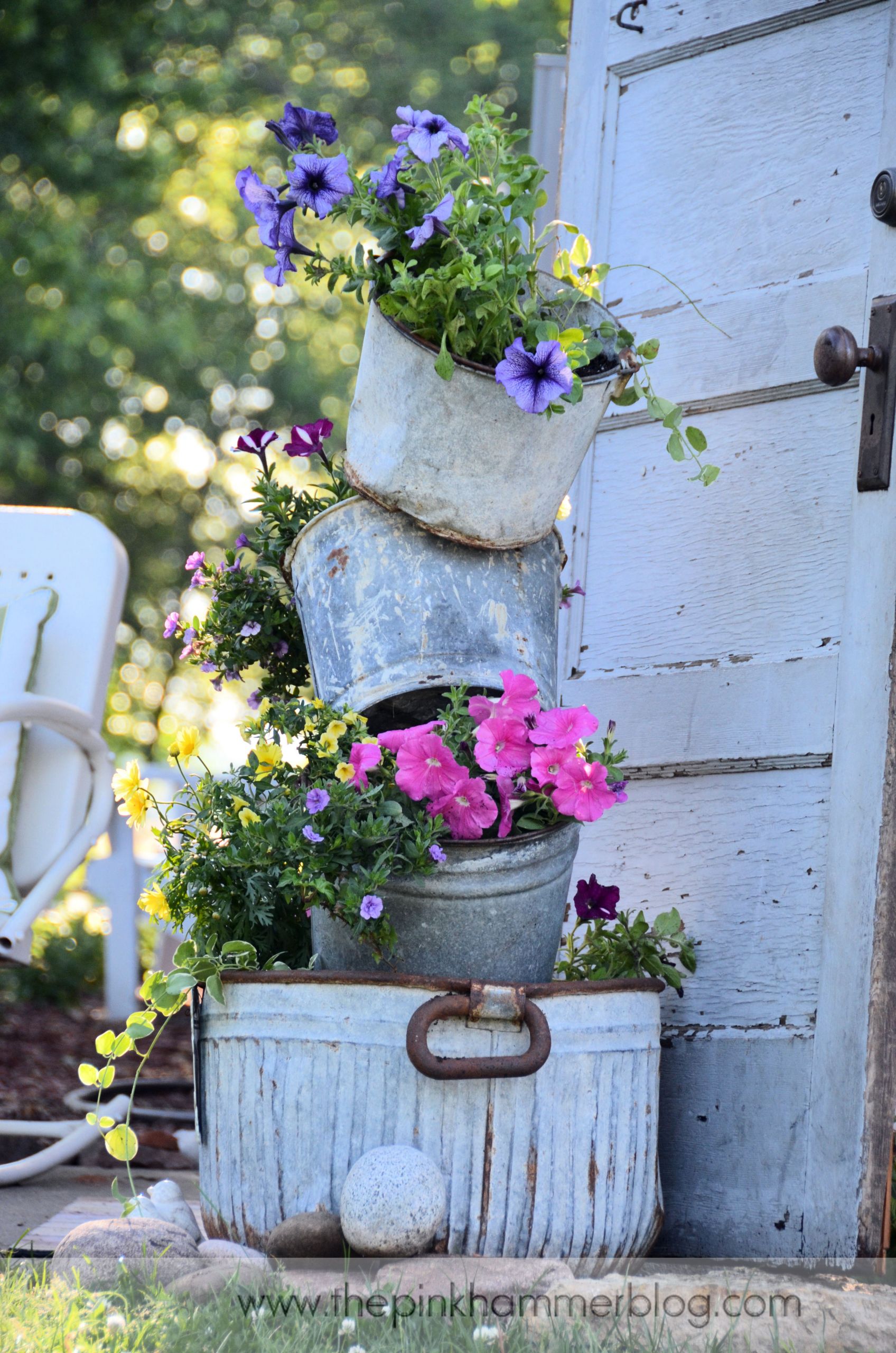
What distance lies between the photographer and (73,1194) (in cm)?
234

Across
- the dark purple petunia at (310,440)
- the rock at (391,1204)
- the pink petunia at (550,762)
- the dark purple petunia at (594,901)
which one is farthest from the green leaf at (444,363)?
the rock at (391,1204)

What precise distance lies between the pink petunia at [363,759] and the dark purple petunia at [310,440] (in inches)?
20.2

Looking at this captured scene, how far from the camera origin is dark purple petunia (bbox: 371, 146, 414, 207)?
5.49 ft

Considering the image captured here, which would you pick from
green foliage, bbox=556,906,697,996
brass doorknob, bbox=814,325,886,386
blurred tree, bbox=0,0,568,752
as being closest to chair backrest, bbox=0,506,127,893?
green foliage, bbox=556,906,697,996

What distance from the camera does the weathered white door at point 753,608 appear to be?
1779 millimetres

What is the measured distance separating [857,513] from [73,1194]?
1681 millimetres

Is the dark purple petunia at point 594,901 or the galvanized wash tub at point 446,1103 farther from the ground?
the dark purple petunia at point 594,901

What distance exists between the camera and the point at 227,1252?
5.13 feet

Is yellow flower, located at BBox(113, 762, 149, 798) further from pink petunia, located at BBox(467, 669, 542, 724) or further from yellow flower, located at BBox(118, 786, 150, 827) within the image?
pink petunia, located at BBox(467, 669, 542, 724)

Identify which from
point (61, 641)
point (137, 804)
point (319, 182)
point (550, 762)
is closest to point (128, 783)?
point (137, 804)

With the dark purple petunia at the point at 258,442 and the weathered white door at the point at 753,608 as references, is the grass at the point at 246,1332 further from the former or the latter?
the dark purple petunia at the point at 258,442

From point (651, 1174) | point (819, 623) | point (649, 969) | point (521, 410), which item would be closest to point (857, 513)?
point (819, 623)

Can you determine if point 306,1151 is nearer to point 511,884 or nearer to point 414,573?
point 511,884

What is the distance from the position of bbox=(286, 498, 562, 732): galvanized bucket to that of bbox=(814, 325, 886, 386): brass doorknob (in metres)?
0.45
